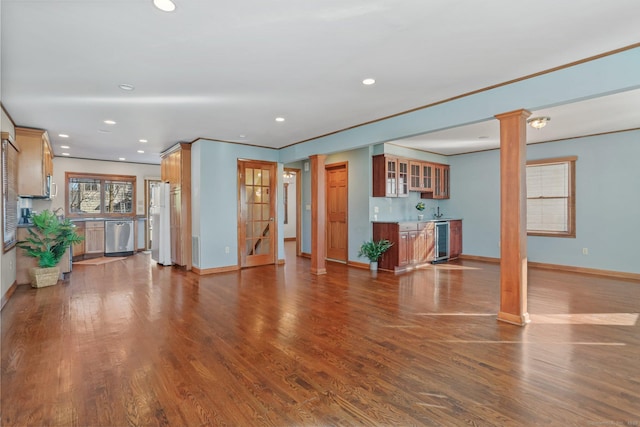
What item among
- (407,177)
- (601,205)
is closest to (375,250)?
(407,177)

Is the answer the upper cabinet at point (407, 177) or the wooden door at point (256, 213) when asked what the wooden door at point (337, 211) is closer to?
the upper cabinet at point (407, 177)

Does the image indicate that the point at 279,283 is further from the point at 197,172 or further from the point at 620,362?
the point at 620,362

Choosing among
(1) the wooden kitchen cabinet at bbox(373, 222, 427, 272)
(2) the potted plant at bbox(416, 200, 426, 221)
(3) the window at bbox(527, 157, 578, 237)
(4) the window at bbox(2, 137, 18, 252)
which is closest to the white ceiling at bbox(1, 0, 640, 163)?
(4) the window at bbox(2, 137, 18, 252)

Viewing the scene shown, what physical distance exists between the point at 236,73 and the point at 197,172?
327cm

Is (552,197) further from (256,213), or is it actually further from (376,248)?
(256,213)

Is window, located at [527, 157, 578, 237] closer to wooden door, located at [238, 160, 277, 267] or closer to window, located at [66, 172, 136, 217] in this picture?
wooden door, located at [238, 160, 277, 267]

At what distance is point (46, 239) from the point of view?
16.3 ft

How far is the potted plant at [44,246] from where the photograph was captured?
4.82 m

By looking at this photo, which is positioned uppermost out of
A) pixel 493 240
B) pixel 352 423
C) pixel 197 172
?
pixel 197 172

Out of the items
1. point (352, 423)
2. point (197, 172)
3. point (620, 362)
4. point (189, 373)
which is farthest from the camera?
point (197, 172)

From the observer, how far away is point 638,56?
258 cm

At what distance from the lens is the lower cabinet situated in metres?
6.00

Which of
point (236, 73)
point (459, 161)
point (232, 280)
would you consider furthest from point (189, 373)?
point (459, 161)

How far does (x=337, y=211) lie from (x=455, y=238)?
2877 millimetres
